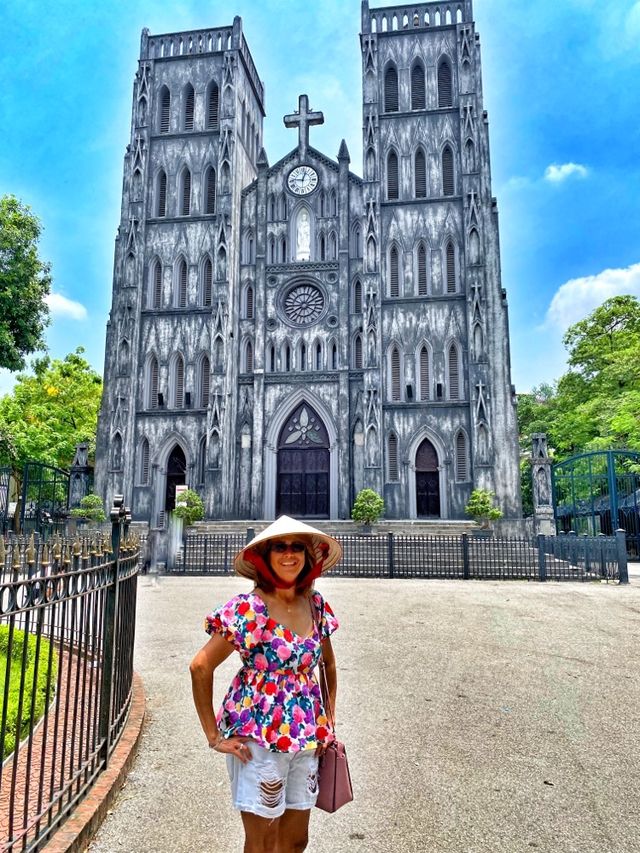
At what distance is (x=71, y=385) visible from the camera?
115 feet

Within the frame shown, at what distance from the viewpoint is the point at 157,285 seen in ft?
98.8

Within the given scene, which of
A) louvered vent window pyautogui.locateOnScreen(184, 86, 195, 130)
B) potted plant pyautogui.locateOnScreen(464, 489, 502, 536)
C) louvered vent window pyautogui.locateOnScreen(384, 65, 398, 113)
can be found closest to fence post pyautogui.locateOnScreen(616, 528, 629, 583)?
potted plant pyautogui.locateOnScreen(464, 489, 502, 536)

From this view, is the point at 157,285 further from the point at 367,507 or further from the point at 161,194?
the point at 367,507

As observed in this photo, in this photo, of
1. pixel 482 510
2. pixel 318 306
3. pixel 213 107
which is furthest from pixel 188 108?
pixel 482 510

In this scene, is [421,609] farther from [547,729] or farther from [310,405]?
[310,405]

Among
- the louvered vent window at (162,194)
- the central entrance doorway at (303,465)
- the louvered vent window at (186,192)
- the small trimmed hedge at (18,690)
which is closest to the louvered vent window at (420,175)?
the louvered vent window at (186,192)

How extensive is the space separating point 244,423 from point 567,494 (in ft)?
52.7

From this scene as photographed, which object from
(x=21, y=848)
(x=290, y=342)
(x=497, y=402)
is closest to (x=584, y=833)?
(x=21, y=848)

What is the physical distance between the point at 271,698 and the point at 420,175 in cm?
3014

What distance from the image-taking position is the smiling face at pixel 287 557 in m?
2.68

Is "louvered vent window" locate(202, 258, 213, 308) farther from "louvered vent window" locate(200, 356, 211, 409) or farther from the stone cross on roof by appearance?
the stone cross on roof

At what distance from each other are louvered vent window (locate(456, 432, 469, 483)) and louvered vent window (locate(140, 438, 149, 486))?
44.8 ft

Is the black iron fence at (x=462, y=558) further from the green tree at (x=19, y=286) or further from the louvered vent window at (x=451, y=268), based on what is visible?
the louvered vent window at (x=451, y=268)

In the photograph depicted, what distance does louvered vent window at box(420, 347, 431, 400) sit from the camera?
27641mm
